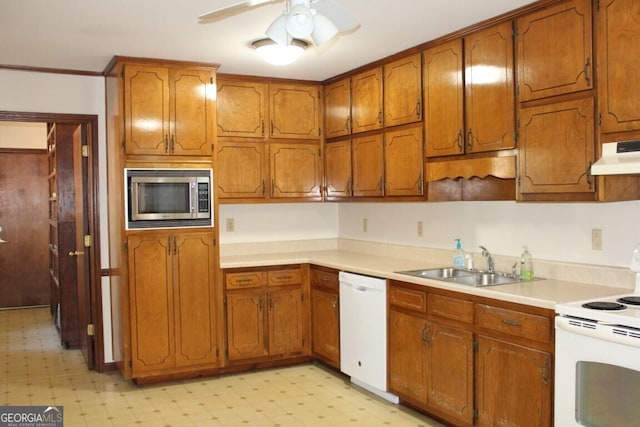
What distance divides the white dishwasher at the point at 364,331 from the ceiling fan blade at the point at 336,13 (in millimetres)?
1921

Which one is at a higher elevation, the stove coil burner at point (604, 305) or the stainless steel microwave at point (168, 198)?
the stainless steel microwave at point (168, 198)

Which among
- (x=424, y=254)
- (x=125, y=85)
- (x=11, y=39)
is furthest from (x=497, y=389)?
(x=11, y=39)

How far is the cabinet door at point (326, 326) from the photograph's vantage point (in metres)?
4.56

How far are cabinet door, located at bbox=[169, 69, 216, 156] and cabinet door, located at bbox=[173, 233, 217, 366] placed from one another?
0.69 meters

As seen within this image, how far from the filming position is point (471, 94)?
3.62 m

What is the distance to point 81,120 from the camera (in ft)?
15.6

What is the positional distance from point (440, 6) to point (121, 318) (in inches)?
124

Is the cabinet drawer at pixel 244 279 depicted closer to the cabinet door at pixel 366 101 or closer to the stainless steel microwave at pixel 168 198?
the stainless steel microwave at pixel 168 198

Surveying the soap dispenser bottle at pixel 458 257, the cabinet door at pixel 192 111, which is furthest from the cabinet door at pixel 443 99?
the cabinet door at pixel 192 111

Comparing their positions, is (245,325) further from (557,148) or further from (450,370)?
(557,148)

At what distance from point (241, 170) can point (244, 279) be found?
0.91 meters

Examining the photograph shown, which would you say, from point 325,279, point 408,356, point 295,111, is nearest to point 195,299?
point 325,279

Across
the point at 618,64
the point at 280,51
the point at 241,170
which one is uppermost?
the point at 280,51

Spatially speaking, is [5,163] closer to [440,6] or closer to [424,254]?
[424,254]
